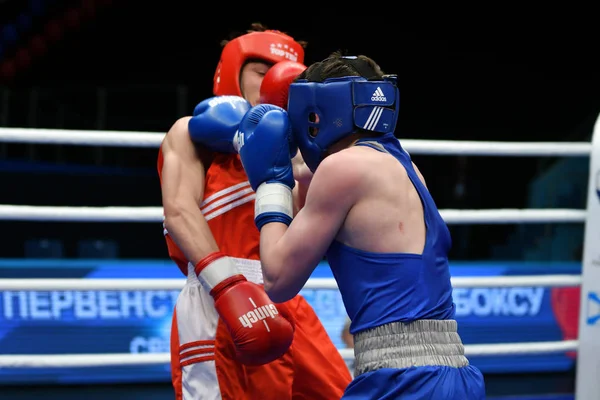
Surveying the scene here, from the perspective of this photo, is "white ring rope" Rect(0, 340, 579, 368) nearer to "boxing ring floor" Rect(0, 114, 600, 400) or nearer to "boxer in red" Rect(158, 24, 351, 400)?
"boxing ring floor" Rect(0, 114, 600, 400)

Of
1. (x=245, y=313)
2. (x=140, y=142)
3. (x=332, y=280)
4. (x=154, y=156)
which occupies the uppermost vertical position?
(x=140, y=142)

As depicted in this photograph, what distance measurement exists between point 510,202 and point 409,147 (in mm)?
4877

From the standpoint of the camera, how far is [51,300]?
3.08 m

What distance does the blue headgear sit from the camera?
1454 mm

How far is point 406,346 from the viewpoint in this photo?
1377 mm

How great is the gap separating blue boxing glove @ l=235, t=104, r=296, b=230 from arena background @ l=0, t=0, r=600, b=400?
1715 millimetres

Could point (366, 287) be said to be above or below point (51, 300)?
above

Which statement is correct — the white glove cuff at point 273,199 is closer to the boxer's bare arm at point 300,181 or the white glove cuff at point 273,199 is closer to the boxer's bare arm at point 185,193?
the boxer's bare arm at point 185,193

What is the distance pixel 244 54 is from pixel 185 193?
18.3 inches

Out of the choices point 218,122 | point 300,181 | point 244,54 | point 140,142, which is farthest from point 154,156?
point 218,122

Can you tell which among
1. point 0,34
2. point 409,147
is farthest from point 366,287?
point 0,34

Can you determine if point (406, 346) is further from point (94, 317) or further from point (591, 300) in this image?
point (94, 317)

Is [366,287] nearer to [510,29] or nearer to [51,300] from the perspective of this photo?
[51,300]

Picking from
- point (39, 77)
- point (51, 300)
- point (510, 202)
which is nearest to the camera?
point (51, 300)
